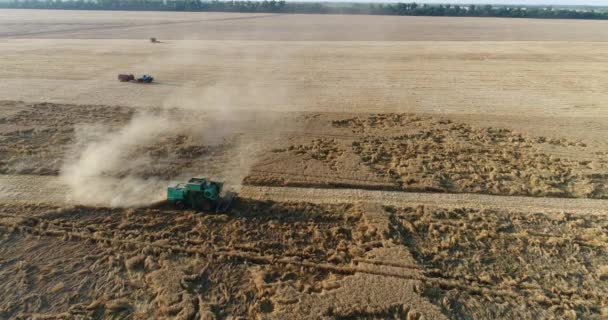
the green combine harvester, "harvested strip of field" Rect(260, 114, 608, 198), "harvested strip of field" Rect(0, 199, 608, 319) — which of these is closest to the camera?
"harvested strip of field" Rect(0, 199, 608, 319)

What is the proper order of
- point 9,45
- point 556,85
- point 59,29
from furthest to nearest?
point 59,29
point 9,45
point 556,85

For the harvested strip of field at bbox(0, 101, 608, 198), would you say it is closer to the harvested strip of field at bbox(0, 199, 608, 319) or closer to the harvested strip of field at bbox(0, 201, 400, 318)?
the harvested strip of field at bbox(0, 199, 608, 319)

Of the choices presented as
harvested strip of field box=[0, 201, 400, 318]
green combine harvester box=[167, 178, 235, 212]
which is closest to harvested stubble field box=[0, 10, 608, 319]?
harvested strip of field box=[0, 201, 400, 318]

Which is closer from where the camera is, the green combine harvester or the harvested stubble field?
the harvested stubble field

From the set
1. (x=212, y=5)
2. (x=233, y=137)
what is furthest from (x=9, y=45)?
(x=212, y=5)

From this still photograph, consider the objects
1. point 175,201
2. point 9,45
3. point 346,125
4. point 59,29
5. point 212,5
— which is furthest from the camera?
point 212,5

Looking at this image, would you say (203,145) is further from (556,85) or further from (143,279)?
(556,85)

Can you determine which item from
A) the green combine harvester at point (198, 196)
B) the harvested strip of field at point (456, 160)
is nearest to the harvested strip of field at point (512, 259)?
the harvested strip of field at point (456, 160)
